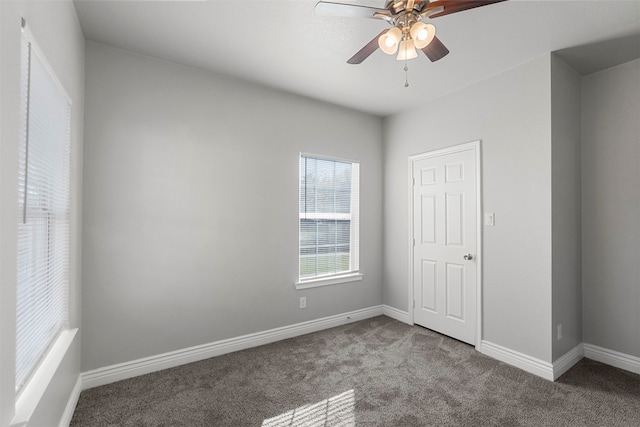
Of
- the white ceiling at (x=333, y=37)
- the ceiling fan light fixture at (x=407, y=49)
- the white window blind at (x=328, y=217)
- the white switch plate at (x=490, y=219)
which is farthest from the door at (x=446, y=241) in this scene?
the ceiling fan light fixture at (x=407, y=49)

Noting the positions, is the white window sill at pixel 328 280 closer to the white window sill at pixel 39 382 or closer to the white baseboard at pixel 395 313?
the white baseboard at pixel 395 313

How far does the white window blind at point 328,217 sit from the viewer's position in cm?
355

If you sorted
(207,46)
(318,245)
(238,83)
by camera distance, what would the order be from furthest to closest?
(318,245) → (238,83) → (207,46)

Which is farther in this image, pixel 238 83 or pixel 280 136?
pixel 280 136

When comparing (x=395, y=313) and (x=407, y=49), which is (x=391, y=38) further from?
(x=395, y=313)

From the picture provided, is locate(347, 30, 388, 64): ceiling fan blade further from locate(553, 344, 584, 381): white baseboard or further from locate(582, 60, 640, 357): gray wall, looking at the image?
locate(553, 344, 584, 381): white baseboard

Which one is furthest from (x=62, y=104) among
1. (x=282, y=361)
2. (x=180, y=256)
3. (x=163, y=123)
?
(x=282, y=361)

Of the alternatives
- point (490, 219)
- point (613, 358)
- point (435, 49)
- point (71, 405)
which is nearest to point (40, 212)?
point (71, 405)

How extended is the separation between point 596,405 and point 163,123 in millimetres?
3962

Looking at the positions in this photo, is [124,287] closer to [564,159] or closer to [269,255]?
[269,255]

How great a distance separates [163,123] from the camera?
265 cm

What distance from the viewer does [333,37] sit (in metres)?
2.32

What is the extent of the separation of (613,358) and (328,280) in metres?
2.72

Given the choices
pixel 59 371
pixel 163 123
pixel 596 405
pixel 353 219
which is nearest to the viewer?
pixel 59 371
